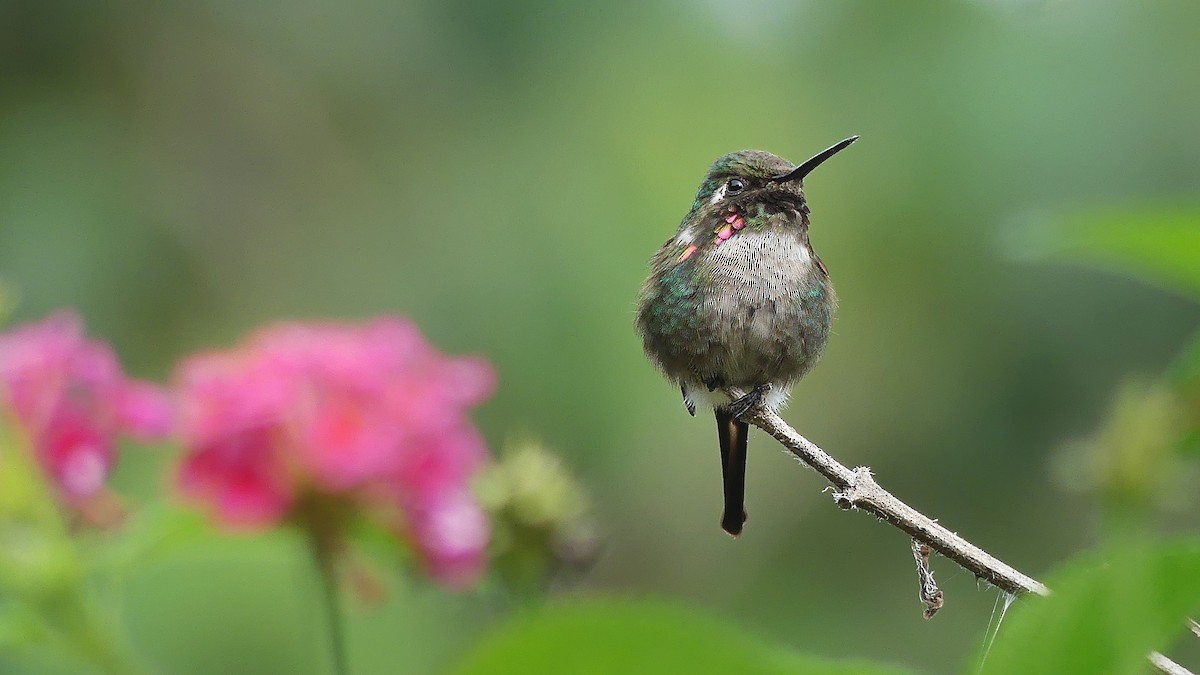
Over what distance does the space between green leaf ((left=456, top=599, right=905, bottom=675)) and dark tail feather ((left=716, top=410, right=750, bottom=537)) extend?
3.05m

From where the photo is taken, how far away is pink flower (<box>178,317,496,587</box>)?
109 centimetres

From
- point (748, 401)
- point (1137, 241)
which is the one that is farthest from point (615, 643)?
point (748, 401)

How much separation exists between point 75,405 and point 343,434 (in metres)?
0.29

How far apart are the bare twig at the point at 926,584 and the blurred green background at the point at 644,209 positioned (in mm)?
4170

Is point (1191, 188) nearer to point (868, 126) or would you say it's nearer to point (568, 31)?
point (868, 126)

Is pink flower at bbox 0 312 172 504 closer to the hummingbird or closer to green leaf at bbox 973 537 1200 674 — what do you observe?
green leaf at bbox 973 537 1200 674

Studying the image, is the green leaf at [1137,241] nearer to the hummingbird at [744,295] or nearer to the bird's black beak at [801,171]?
the bird's black beak at [801,171]

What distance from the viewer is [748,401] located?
11.3ft

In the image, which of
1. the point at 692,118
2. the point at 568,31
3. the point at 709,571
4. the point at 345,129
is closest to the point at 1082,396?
the point at 709,571

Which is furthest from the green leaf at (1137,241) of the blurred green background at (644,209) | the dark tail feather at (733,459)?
the blurred green background at (644,209)

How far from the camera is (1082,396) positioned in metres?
6.68

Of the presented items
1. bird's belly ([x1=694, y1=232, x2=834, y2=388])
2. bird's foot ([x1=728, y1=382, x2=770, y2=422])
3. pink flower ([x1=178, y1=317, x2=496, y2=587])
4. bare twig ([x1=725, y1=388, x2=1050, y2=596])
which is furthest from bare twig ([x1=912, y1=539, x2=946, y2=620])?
bird's belly ([x1=694, y1=232, x2=834, y2=388])

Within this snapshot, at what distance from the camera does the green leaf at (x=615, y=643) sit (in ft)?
2.12

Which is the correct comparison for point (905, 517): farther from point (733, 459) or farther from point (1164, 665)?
point (733, 459)
